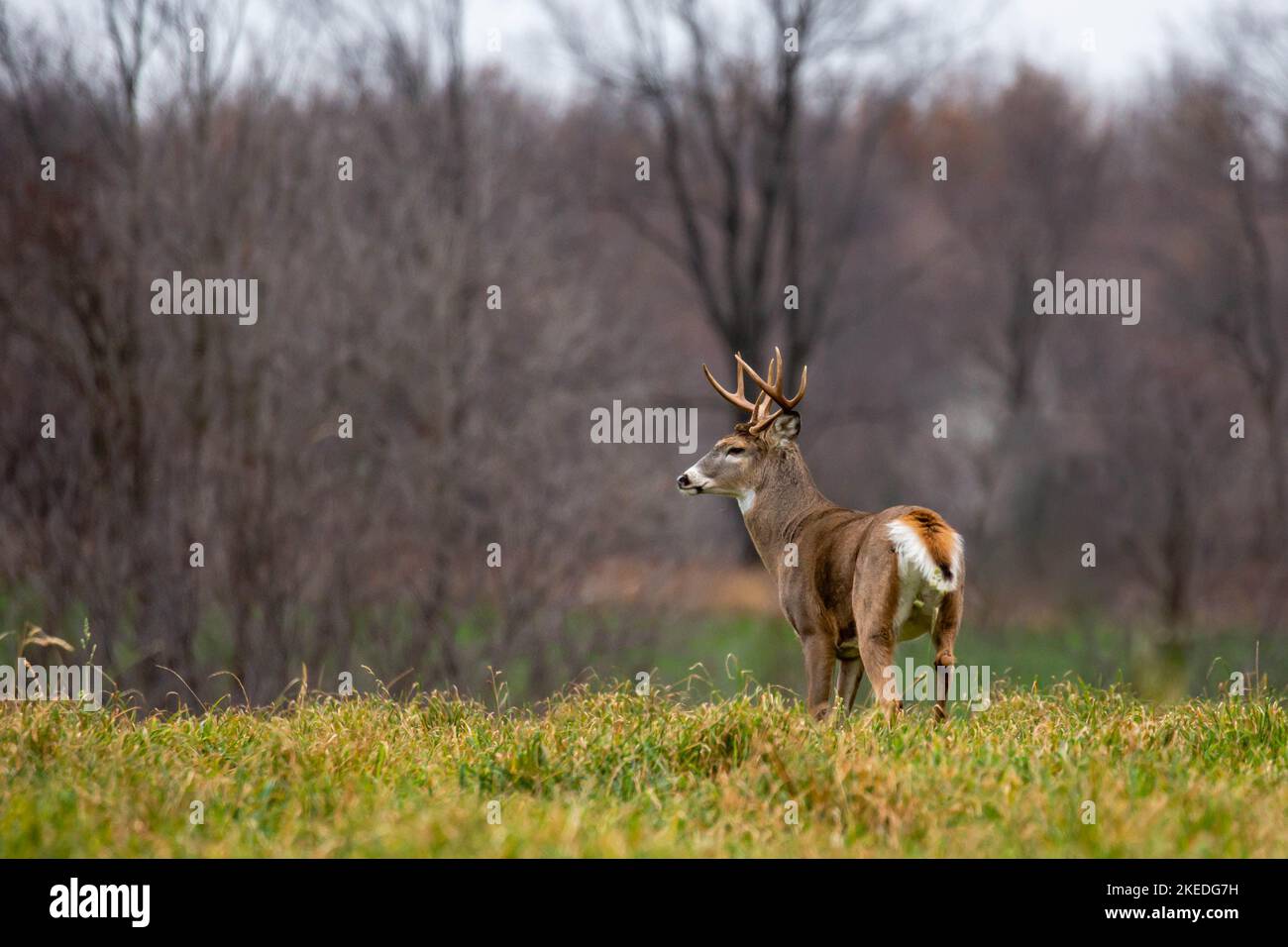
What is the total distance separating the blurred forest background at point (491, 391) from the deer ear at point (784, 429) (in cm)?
627

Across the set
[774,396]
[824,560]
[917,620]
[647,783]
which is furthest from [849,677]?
[647,783]

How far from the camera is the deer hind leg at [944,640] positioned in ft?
26.6

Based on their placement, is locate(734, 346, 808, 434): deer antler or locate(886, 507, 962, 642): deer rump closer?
locate(886, 507, 962, 642): deer rump

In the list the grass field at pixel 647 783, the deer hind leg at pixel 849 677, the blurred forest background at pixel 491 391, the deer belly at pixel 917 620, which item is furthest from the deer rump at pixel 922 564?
the blurred forest background at pixel 491 391

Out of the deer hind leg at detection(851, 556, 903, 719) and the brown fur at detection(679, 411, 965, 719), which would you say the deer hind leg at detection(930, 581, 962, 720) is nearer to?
the brown fur at detection(679, 411, 965, 719)

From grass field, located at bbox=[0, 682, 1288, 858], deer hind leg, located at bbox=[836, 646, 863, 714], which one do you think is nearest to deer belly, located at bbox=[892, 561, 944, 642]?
grass field, located at bbox=[0, 682, 1288, 858]

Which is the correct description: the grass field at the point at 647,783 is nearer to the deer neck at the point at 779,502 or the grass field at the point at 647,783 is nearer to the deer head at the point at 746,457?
Result: the deer neck at the point at 779,502

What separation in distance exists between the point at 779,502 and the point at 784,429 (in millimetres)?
450

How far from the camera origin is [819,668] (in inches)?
354

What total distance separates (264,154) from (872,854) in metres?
19.2

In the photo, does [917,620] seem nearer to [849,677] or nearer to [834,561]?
[834,561]

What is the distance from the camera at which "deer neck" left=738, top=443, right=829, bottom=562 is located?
988 centimetres

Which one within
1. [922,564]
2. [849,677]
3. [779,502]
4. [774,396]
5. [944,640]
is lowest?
[849,677]

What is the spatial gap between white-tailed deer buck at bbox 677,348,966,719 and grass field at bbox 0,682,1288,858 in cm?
62
